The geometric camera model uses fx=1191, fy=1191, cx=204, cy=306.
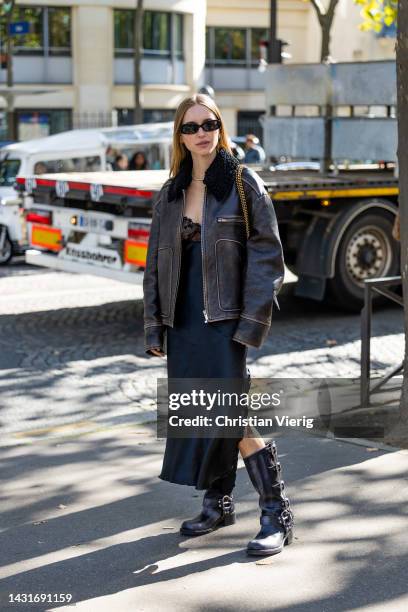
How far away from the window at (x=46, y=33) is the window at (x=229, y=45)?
8.06 m

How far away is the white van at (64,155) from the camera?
1683 centimetres

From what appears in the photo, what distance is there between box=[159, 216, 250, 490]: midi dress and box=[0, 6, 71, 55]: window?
34.4 m

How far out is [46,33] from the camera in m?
39.1

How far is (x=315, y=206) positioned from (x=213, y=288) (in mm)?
7274

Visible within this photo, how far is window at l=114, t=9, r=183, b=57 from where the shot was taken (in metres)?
40.3

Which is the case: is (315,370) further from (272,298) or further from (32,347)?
(272,298)

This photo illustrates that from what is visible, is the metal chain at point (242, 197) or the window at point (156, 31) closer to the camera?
the metal chain at point (242, 197)

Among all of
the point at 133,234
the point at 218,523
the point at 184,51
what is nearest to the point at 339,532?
the point at 218,523

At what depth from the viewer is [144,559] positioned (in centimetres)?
497

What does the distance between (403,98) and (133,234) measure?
198 inches

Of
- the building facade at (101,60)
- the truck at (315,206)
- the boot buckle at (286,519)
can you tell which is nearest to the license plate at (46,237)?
the truck at (315,206)

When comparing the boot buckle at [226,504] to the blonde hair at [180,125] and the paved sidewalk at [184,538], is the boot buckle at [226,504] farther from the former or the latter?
the blonde hair at [180,125]

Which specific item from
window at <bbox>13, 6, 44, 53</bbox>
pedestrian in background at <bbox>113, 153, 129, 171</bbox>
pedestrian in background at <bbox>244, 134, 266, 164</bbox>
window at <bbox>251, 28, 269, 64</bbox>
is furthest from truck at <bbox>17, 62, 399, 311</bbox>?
window at <bbox>251, 28, 269, 64</bbox>

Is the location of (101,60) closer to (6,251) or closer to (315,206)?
(6,251)
